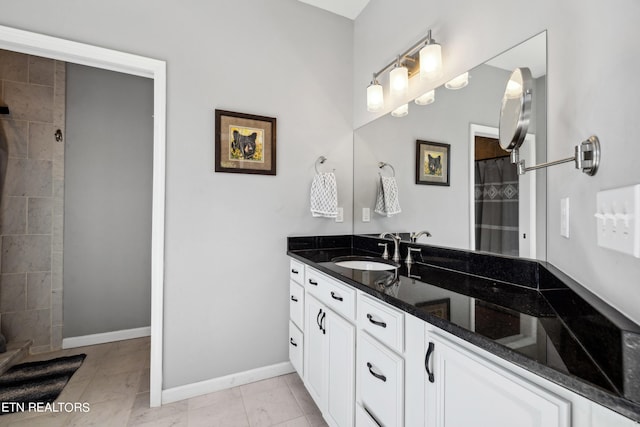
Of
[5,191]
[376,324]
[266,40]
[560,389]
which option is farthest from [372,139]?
[5,191]

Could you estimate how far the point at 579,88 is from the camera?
33.5 inches

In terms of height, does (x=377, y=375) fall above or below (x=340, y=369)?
above

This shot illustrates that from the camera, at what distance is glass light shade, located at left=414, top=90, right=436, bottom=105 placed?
1636 millimetres

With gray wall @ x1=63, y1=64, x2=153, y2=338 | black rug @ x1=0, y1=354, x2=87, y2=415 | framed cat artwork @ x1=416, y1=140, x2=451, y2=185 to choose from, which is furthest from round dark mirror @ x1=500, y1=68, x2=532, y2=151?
gray wall @ x1=63, y1=64, x2=153, y2=338

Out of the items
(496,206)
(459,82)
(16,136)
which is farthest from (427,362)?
(16,136)

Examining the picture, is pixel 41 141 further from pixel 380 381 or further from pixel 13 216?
pixel 380 381

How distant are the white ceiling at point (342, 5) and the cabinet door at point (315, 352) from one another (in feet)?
7.09

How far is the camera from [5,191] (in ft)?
7.69

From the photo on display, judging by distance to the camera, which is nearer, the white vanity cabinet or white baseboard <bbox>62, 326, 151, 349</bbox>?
the white vanity cabinet

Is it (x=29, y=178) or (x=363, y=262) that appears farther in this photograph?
(x=29, y=178)

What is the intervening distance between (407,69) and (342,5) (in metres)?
0.95

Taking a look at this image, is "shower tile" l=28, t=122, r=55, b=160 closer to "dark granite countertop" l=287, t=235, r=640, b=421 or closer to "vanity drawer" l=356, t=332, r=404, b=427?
"dark granite countertop" l=287, t=235, r=640, b=421

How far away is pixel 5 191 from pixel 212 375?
223 centimetres

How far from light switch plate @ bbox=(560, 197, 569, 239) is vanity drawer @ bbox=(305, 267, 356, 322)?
77cm
